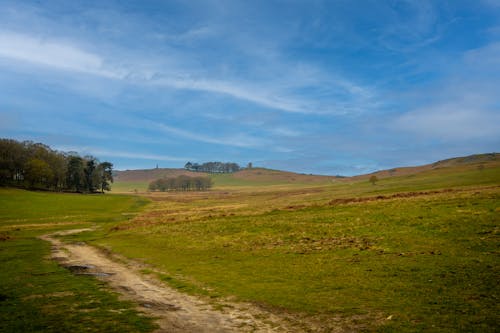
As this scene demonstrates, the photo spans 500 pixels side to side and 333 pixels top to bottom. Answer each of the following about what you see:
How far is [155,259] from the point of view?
2589 cm

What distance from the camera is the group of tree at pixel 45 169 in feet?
392

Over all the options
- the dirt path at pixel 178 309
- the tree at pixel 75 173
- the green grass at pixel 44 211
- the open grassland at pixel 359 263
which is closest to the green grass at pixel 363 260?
the open grassland at pixel 359 263

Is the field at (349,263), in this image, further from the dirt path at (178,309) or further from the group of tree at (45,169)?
the group of tree at (45,169)

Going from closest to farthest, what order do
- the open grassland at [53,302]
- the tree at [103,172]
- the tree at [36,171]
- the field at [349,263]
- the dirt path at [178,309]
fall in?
the open grassland at [53,302] → the dirt path at [178,309] → the field at [349,263] → the tree at [36,171] → the tree at [103,172]

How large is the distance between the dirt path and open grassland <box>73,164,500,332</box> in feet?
3.42

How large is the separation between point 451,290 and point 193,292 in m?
11.5

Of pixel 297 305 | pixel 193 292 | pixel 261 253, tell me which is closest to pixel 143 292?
pixel 193 292

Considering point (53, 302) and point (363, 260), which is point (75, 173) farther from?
point (363, 260)

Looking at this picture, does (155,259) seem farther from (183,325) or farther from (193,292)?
(183,325)

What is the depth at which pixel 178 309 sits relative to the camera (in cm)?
1355

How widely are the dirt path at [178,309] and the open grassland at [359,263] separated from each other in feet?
3.42

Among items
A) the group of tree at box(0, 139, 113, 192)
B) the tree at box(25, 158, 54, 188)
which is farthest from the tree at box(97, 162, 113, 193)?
the tree at box(25, 158, 54, 188)

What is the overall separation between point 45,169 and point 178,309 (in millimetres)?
129113

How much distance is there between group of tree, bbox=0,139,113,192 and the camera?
119m
